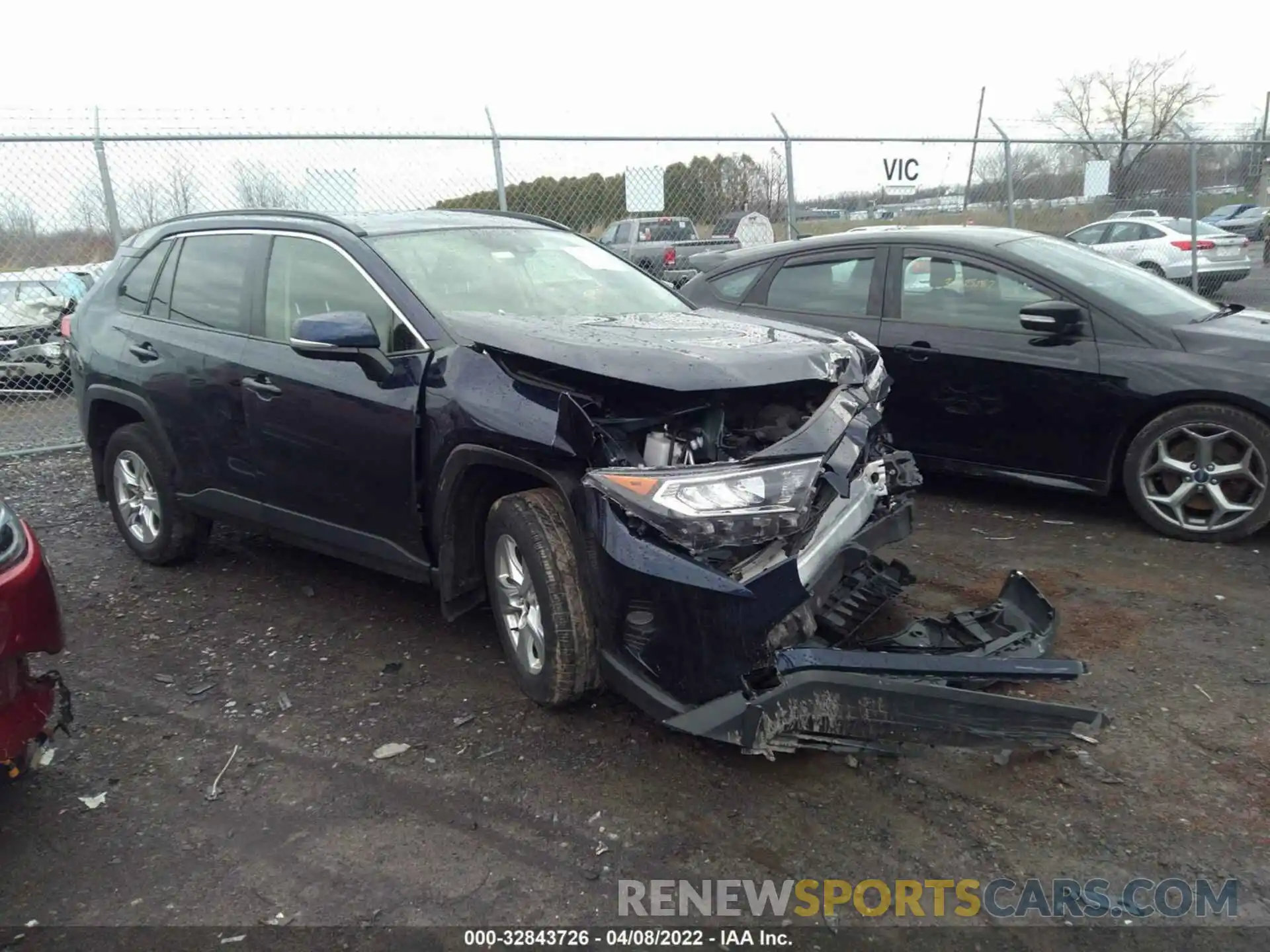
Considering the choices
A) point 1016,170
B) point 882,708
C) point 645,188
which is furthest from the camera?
point 1016,170

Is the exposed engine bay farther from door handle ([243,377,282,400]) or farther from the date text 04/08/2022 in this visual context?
door handle ([243,377,282,400])

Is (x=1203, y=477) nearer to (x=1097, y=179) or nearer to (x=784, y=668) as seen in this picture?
(x=784, y=668)

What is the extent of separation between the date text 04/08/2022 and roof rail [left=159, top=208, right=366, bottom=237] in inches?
112

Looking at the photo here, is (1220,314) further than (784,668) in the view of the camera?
Yes

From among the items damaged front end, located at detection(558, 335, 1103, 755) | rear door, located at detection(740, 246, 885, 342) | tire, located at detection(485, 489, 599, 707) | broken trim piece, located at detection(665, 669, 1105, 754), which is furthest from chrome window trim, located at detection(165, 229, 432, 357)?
rear door, located at detection(740, 246, 885, 342)

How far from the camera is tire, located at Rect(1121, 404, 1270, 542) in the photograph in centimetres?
487

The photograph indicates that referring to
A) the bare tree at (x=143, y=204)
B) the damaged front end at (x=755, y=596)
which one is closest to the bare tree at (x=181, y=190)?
the bare tree at (x=143, y=204)

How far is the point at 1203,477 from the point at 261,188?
284 inches

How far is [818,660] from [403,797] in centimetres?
141

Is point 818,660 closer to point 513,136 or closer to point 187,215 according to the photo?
point 187,215

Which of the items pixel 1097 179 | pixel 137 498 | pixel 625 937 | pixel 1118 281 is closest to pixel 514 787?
pixel 625 937

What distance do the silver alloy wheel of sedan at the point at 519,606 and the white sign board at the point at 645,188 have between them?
6.98 metres

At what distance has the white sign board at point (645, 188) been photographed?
32.5 feet

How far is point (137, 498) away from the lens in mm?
5449
